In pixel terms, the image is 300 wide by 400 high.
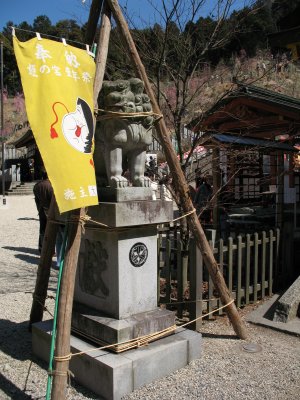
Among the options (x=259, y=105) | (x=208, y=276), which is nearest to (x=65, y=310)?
(x=208, y=276)

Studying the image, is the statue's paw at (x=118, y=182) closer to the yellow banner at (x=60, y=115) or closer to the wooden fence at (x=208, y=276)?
the yellow banner at (x=60, y=115)

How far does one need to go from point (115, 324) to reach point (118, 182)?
1.20 meters

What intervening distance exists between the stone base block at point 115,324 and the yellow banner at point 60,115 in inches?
45.7

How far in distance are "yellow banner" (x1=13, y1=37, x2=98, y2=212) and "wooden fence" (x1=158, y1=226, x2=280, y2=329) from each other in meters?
1.97

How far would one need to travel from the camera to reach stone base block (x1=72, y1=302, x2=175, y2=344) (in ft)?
10.6

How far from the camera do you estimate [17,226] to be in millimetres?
13453

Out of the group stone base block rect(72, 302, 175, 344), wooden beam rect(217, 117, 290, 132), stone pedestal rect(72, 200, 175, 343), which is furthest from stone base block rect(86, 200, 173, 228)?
wooden beam rect(217, 117, 290, 132)

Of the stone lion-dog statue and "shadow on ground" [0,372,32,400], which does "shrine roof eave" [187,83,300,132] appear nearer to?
the stone lion-dog statue

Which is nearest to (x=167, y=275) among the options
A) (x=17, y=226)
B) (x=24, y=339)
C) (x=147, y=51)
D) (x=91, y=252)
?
(x=91, y=252)

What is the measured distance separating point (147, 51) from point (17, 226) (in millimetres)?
9283

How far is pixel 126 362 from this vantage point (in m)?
3.04

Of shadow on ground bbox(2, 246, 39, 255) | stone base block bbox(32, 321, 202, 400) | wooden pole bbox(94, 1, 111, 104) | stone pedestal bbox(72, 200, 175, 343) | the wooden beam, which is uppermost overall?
the wooden beam

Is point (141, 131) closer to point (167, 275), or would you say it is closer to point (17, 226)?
point (167, 275)

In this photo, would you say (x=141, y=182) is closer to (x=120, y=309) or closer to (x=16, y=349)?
(x=120, y=309)
